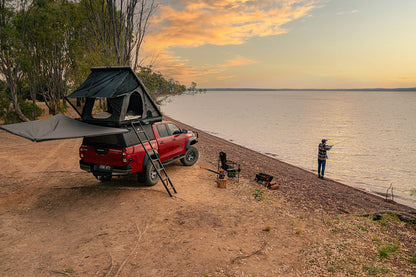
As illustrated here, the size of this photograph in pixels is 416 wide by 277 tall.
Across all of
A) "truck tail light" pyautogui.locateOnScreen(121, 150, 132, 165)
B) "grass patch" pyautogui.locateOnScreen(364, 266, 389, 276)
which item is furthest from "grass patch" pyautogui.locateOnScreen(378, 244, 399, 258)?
"truck tail light" pyautogui.locateOnScreen(121, 150, 132, 165)

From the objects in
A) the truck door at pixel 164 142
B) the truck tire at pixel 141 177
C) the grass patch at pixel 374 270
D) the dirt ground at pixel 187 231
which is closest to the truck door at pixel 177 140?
the truck door at pixel 164 142

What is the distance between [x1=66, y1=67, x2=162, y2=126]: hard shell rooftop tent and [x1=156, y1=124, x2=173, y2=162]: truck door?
1.50 ft

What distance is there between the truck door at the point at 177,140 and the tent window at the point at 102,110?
251 centimetres

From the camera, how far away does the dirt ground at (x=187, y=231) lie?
482cm

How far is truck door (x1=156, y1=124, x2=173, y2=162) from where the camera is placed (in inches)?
369

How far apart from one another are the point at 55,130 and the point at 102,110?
12893 millimetres

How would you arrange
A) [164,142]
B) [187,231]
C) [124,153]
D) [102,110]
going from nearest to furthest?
[187,231], [124,153], [164,142], [102,110]

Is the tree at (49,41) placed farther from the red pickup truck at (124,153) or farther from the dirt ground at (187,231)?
the red pickup truck at (124,153)

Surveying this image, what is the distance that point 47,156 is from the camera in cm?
1319

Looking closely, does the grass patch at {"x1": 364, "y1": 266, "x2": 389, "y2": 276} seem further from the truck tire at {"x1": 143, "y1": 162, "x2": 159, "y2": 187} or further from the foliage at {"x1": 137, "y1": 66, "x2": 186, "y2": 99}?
the foliage at {"x1": 137, "y1": 66, "x2": 186, "y2": 99}

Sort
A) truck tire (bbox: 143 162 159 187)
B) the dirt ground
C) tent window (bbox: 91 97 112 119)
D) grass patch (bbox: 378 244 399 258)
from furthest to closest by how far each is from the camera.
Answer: tent window (bbox: 91 97 112 119), truck tire (bbox: 143 162 159 187), grass patch (bbox: 378 244 399 258), the dirt ground

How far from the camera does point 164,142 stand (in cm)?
952

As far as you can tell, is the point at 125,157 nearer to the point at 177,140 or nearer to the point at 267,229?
the point at 177,140

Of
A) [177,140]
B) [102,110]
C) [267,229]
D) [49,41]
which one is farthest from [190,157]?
[49,41]
